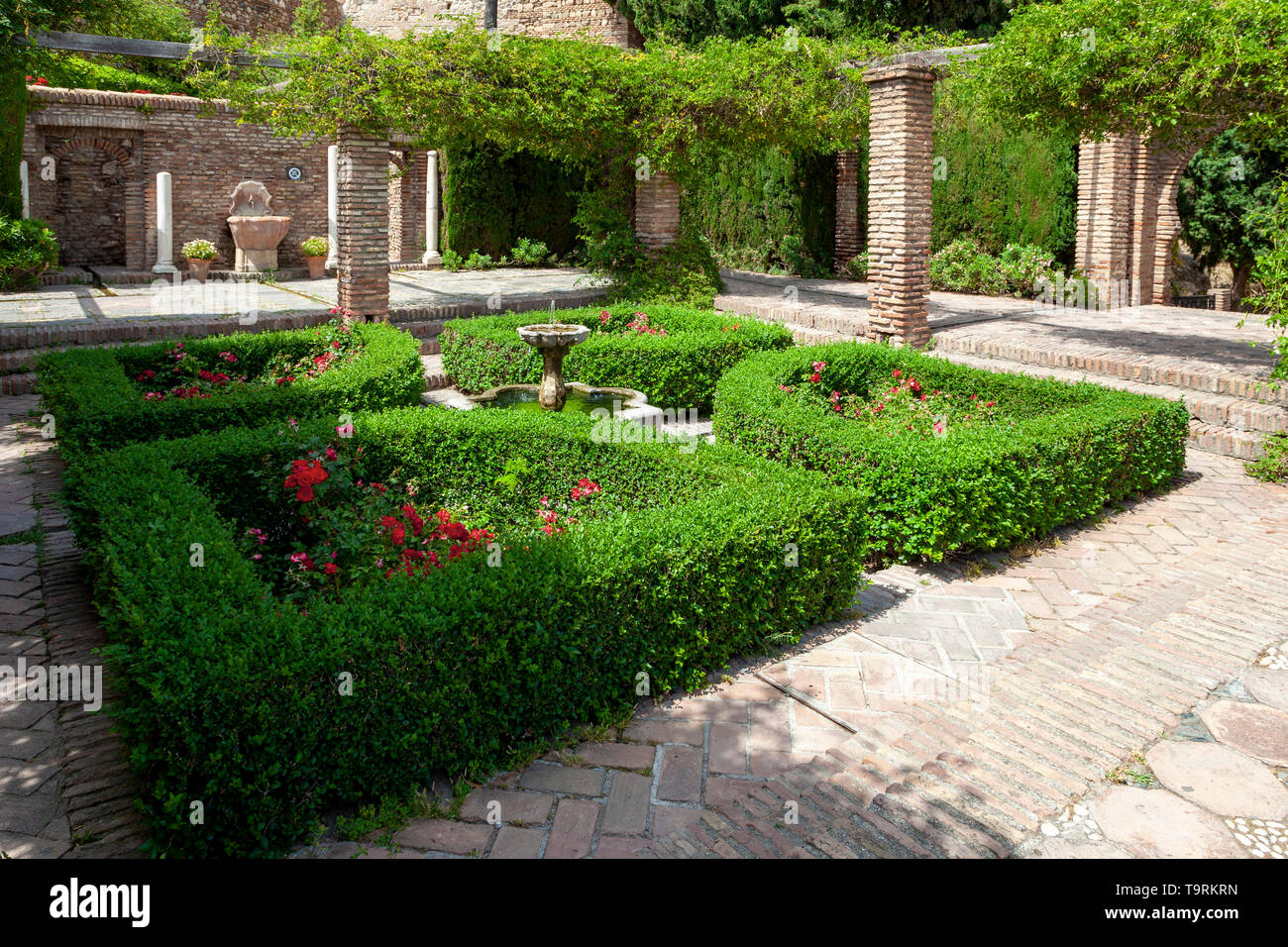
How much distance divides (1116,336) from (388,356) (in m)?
8.50

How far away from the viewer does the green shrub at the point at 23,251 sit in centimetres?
1322

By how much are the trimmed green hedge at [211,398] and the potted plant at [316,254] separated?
1021 cm

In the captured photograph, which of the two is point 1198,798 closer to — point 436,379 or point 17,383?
point 436,379

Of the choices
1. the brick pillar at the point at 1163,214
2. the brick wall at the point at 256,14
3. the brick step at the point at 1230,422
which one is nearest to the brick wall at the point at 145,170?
the brick wall at the point at 256,14

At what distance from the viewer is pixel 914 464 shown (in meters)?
5.95

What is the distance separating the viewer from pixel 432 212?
19797 mm

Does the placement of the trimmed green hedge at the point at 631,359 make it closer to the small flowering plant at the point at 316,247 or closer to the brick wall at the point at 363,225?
the brick wall at the point at 363,225

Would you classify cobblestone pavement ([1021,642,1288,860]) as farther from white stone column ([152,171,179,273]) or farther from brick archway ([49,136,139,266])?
brick archway ([49,136,139,266])

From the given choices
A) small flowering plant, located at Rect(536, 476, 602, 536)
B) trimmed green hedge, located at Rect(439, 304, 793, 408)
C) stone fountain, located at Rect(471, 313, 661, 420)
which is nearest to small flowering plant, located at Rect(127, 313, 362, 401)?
trimmed green hedge, located at Rect(439, 304, 793, 408)

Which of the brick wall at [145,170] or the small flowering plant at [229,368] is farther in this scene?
the brick wall at [145,170]

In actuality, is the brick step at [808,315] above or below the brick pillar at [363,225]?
below

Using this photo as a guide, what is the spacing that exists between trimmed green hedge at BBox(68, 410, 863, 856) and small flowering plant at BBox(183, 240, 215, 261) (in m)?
13.1

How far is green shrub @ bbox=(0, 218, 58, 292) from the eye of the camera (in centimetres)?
1322

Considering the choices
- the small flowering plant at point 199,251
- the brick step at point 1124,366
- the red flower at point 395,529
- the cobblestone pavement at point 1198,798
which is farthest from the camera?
the small flowering plant at point 199,251
